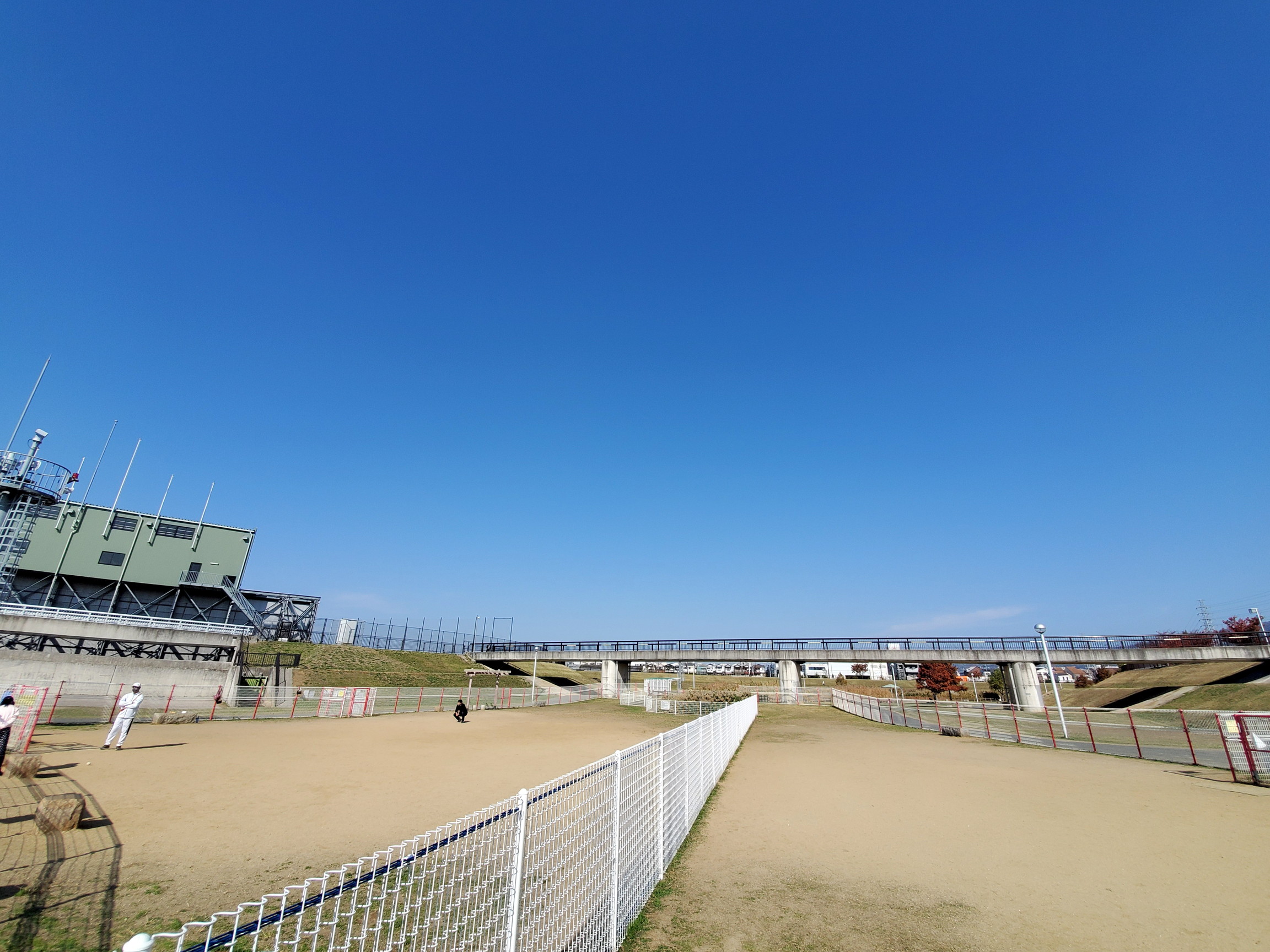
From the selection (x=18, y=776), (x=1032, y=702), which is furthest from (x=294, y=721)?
(x=1032, y=702)

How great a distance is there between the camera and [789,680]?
150 feet

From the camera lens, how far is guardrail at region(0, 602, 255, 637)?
30953mm

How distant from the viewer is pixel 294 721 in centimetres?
2580

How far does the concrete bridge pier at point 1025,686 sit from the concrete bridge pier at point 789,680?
15080 millimetres

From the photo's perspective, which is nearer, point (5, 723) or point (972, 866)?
point (972, 866)

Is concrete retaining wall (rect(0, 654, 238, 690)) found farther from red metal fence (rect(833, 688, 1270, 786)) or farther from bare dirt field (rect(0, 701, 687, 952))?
red metal fence (rect(833, 688, 1270, 786))

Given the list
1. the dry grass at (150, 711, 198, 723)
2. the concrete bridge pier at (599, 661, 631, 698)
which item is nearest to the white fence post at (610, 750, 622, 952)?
the dry grass at (150, 711, 198, 723)

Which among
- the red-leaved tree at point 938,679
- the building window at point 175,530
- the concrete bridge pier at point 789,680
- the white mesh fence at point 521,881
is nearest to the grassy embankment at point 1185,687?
the red-leaved tree at point 938,679

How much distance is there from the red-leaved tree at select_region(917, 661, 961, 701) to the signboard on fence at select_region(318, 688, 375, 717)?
5645 centimetres

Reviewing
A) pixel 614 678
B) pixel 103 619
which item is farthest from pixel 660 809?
pixel 614 678

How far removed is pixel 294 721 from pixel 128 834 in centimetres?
1939

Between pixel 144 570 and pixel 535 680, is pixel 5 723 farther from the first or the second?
pixel 144 570

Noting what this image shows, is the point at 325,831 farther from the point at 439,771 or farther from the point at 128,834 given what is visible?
the point at 439,771

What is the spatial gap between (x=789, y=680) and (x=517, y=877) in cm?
4573
